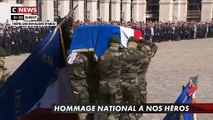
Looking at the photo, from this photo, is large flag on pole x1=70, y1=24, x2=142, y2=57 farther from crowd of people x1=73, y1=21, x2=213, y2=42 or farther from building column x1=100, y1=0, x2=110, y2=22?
building column x1=100, y1=0, x2=110, y2=22

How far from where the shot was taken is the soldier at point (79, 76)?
5.87m

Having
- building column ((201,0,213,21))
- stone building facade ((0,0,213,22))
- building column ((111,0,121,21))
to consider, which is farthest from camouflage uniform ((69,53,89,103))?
building column ((201,0,213,21))

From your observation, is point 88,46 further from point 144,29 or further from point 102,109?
point 144,29

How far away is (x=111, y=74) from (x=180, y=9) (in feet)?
170

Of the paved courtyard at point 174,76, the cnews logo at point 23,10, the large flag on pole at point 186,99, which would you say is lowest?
the paved courtyard at point 174,76

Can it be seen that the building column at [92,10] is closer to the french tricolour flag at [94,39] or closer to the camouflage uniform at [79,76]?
the french tricolour flag at [94,39]

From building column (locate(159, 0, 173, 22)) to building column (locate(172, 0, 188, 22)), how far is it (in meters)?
1.19

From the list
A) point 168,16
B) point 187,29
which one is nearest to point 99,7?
point 168,16

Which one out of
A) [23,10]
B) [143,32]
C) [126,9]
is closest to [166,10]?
[126,9]

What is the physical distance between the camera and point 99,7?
4844cm

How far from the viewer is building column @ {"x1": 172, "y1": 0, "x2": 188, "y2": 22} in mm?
55647

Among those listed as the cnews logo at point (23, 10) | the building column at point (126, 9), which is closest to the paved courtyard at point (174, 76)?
the cnews logo at point (23, 10)

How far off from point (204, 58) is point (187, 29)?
15151mm

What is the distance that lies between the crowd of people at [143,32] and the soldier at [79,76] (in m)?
4.44
